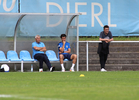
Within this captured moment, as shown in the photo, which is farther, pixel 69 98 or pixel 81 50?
pixel 81 50

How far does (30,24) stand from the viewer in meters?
15.5

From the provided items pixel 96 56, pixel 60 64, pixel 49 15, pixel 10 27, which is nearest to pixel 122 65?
pixel 96 56

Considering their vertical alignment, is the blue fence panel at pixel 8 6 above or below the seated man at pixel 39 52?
above

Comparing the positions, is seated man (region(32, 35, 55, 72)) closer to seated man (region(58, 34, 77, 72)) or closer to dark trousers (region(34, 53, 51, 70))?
dark trousers (region(34, 53, 51, 70))

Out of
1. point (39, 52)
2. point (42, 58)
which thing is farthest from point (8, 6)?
point (42, 58)

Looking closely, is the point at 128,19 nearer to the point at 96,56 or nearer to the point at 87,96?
the point at 96,56

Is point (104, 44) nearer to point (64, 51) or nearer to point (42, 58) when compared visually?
point (64, 51)

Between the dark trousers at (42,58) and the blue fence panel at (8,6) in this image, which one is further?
the blue fence panel at (8,6)

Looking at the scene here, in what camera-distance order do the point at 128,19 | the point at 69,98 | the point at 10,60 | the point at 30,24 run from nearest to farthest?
the point at 69,98 < the point at 10,60 < the point at 30,24 < the point at 128,19

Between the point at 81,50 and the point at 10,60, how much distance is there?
3.11 meters

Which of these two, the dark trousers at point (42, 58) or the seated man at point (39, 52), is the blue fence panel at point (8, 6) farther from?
the dark trousers at point (42, 58)

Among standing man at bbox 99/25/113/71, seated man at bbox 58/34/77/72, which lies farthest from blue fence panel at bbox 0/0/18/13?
standing man at bbox 99/25/113/71

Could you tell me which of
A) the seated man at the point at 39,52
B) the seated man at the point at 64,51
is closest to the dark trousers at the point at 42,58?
the seated man at the point at 39,52

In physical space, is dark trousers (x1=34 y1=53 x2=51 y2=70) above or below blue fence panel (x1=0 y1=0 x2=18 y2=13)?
below
